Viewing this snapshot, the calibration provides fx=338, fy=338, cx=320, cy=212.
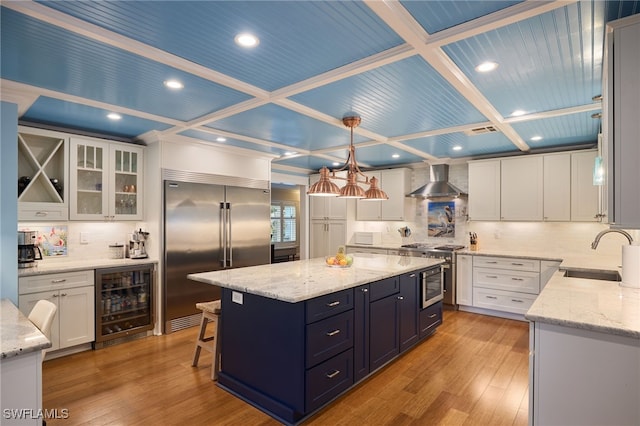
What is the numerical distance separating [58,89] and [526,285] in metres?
5.64

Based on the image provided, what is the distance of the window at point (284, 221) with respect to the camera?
9.67 metres

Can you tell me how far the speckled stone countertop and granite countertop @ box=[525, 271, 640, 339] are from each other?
1.27 metres

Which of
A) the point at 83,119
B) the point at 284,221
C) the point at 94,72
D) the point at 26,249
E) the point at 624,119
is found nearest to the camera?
the point at 624,119

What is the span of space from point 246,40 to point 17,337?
1.94m

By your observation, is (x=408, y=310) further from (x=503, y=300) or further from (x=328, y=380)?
(x=503, y=300)

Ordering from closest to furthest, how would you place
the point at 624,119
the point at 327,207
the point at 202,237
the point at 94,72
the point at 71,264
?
the point at 624,119 < the point at 94,72 < the point at 71,264 < the point at 202,237 < the point at 327,207

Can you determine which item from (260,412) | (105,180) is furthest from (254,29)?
(105,180)

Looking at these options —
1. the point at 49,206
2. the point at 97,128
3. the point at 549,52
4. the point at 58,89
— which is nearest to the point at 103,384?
the point at 49,206

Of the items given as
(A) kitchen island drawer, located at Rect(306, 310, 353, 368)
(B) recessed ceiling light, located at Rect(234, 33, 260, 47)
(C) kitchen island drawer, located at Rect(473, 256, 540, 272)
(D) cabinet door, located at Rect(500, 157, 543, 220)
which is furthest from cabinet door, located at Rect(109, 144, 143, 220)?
(D) cabinet door, located at Rect(500, 157, 543, 220)

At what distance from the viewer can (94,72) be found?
93.3 inches

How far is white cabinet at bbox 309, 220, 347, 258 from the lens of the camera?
22.0ft

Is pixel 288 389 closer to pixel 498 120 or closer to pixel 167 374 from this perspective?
pixel 167 374

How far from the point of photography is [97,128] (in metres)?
3.86

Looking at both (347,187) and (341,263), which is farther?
(341,263)
